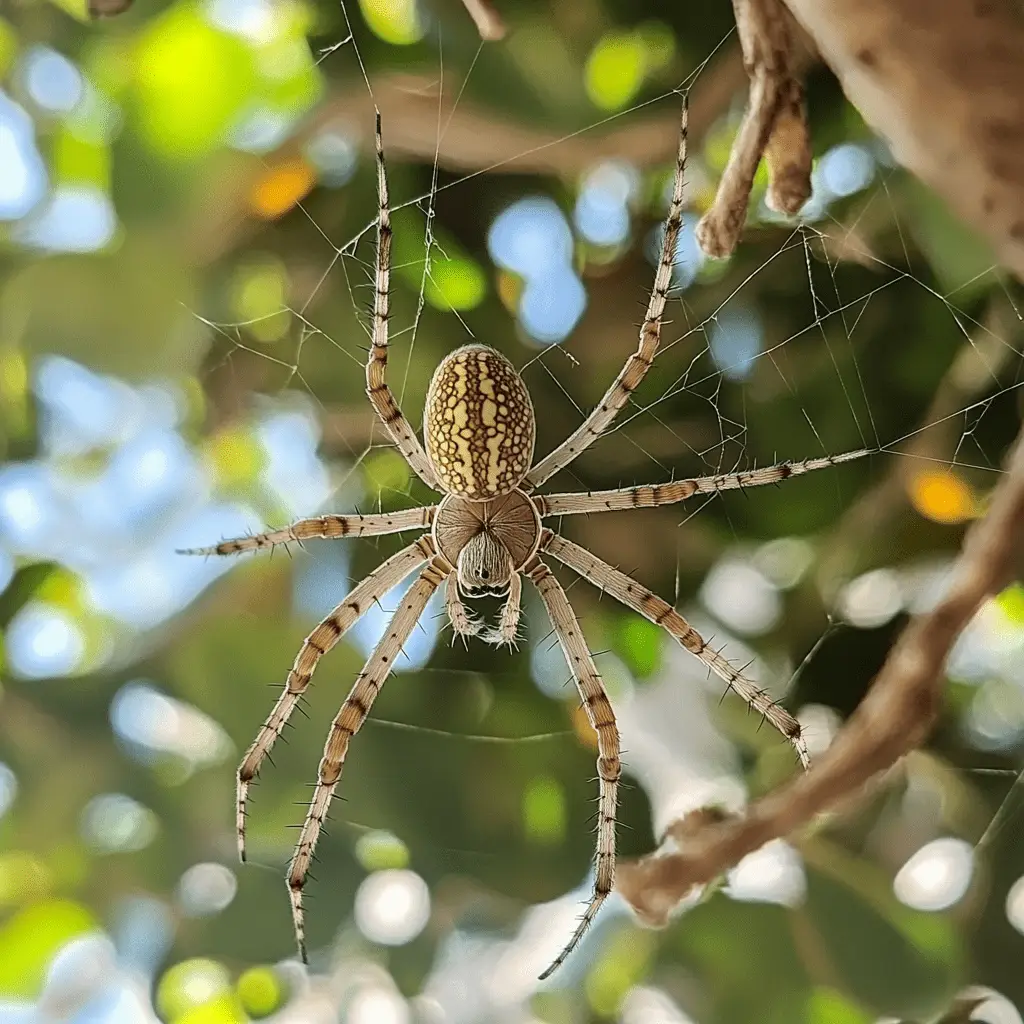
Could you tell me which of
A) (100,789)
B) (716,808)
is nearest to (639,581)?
(716,808)

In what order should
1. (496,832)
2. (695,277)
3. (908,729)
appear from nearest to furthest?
(908,729), (695,277), (496,832)

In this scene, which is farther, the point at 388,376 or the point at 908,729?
the point at 388,376

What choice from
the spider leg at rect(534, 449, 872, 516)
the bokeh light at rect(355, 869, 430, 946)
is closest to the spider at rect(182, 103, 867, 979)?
the spider leg at rect(534, 449, 872, 516)

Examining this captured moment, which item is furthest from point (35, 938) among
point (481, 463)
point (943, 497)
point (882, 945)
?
point (943, 497)

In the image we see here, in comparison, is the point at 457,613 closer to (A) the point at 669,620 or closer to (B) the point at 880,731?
(A) the point at 669,620

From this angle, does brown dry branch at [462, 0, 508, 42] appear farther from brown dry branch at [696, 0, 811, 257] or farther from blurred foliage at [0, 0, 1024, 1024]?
brown dry branch at [696, 0, 811, 257]

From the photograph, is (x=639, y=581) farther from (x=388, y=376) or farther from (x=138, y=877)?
(x=138, y=877)

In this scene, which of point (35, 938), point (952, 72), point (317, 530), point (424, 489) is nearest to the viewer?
point (952, 72)
